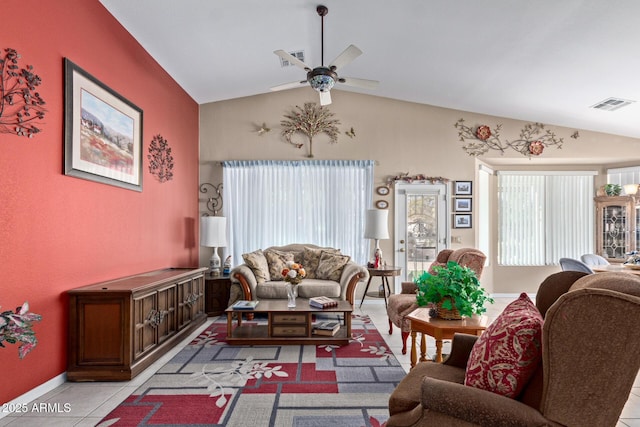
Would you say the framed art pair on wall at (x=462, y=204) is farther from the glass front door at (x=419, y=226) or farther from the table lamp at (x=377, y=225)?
the table lamp at (x=377, y=225)

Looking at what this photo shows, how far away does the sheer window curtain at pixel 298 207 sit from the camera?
648cm

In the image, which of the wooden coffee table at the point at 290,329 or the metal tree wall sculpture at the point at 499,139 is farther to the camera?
the metal tree wall sculpture at the point at 499,139

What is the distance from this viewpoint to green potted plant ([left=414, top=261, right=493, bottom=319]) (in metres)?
2.85

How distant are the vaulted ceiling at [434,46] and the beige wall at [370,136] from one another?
43cm

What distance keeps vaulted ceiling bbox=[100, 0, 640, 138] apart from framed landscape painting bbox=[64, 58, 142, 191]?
869 millimetres

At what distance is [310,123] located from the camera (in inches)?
255

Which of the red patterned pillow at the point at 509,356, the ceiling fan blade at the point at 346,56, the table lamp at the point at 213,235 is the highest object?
the ceiling fan blade at the point at 346,56

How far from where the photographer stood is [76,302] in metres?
3.12

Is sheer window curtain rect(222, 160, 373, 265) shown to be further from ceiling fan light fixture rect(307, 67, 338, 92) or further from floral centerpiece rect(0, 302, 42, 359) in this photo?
floral centerpiece rect(0, 302, 42, 359)

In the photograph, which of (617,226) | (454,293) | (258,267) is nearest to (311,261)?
(258,267)

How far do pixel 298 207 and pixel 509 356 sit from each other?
5.08 meters

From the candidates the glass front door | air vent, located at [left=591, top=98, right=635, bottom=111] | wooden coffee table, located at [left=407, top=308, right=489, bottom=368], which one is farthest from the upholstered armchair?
air vent, located at [left=591, top=98, right=635, bottom=111]

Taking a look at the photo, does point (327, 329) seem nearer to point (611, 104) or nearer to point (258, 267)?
point (258, 267)

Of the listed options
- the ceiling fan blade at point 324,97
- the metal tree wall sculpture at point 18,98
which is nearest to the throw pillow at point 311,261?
the ceiling fan blade at point 324,97
